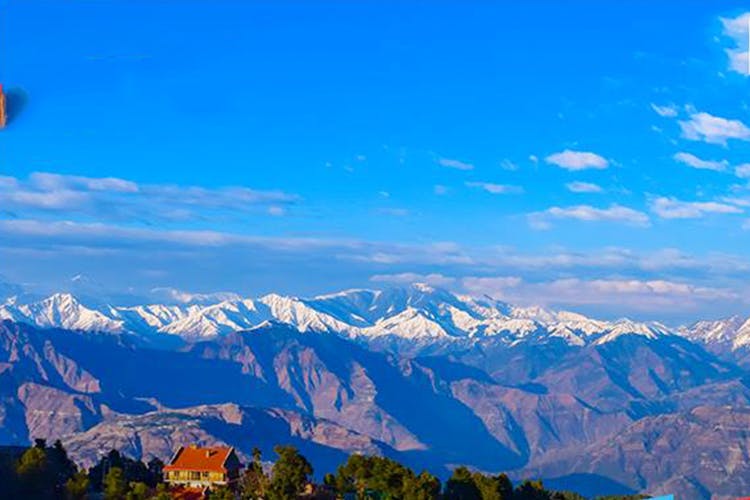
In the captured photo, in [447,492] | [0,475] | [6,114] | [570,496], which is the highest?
[6,114]

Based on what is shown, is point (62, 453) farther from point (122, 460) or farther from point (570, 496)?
point (570, 496)

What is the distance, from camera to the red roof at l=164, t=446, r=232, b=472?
99.8 metres

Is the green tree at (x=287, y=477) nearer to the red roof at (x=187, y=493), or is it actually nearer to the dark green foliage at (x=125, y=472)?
the red roof at (x=187, y=493)

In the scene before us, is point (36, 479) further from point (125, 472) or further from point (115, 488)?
point (125, 472)

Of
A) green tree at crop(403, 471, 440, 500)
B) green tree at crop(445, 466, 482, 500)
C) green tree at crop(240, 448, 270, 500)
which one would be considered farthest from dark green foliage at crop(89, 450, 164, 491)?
green tree at crop(403, 471, 440, 500)

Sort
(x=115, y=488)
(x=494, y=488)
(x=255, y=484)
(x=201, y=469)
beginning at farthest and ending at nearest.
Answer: (x=201, y=469) → (x=494, y=488) → (x=255, y=484) → (x=115, y=488)

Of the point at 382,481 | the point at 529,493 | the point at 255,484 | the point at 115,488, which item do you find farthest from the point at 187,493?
the point at 529,493

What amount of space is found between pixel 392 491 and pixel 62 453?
103 feet

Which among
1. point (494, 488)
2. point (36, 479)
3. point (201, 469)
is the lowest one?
point (201, 469)

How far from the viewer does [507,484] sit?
285 ft

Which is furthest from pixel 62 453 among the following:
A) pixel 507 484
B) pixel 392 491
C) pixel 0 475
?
pixel 0 475

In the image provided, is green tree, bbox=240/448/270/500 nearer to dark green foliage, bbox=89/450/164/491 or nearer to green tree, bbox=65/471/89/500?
green tree, bbox=65/471/89/500

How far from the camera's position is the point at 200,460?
10119 cm

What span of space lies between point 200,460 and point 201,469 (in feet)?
6.10
